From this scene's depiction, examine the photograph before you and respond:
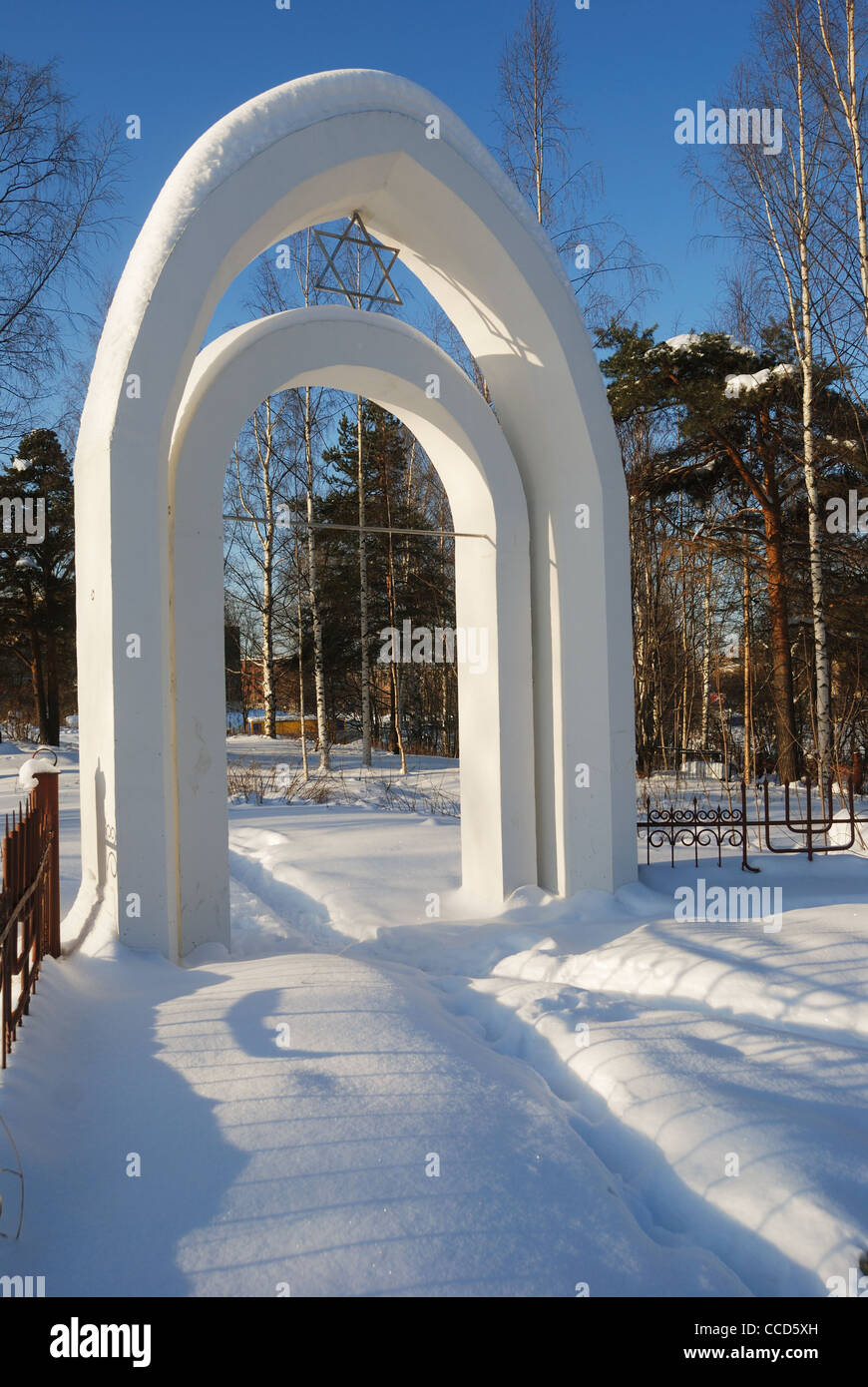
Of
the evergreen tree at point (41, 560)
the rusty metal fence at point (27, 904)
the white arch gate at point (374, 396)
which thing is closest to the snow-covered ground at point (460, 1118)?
the rusty metal fence at point (27, 904)

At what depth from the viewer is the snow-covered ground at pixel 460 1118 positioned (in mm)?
2604

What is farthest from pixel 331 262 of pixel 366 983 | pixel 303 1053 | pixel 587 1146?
pixel 587 1146

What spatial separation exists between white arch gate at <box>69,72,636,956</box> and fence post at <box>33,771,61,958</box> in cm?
23

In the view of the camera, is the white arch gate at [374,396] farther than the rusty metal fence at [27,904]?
Yes

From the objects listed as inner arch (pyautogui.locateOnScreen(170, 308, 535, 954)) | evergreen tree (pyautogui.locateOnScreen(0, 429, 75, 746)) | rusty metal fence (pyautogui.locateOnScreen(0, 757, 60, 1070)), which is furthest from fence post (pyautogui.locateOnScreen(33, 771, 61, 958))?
evergreen tree (pyautogui.locateOnScreen(0, 429, 75, 746))

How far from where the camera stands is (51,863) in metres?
5.18

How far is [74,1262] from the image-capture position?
2535 millimetres

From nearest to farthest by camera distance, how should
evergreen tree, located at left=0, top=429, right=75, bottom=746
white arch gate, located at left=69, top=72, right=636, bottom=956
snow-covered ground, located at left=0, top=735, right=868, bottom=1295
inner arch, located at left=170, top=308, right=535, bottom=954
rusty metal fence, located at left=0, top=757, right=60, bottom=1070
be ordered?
snow-covered ground, located at left=0, top=735, right=868, bottom=1295, rusty metal fence, located at left=0, top=757, right=60, bottom=1070, white arch gate, located at left=69, top=72, right=636, bottom=956, inner arch, located at left=170, top=308, right=535, bottom=954, evergreen tree, located at left=0, top=429, right=75, bottom=746

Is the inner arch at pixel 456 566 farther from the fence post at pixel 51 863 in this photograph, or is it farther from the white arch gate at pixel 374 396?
the fence post at pixel 51 863

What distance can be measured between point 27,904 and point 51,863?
3.19ft

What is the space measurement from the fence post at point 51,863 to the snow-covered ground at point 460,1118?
0.77 feet

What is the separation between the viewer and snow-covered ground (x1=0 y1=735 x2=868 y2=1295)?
2.60 meters

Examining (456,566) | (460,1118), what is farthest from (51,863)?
(456,566)

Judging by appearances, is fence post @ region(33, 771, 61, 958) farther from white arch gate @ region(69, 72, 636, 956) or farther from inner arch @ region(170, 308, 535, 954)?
inner arch @ region(170, 308, 535, 954)
